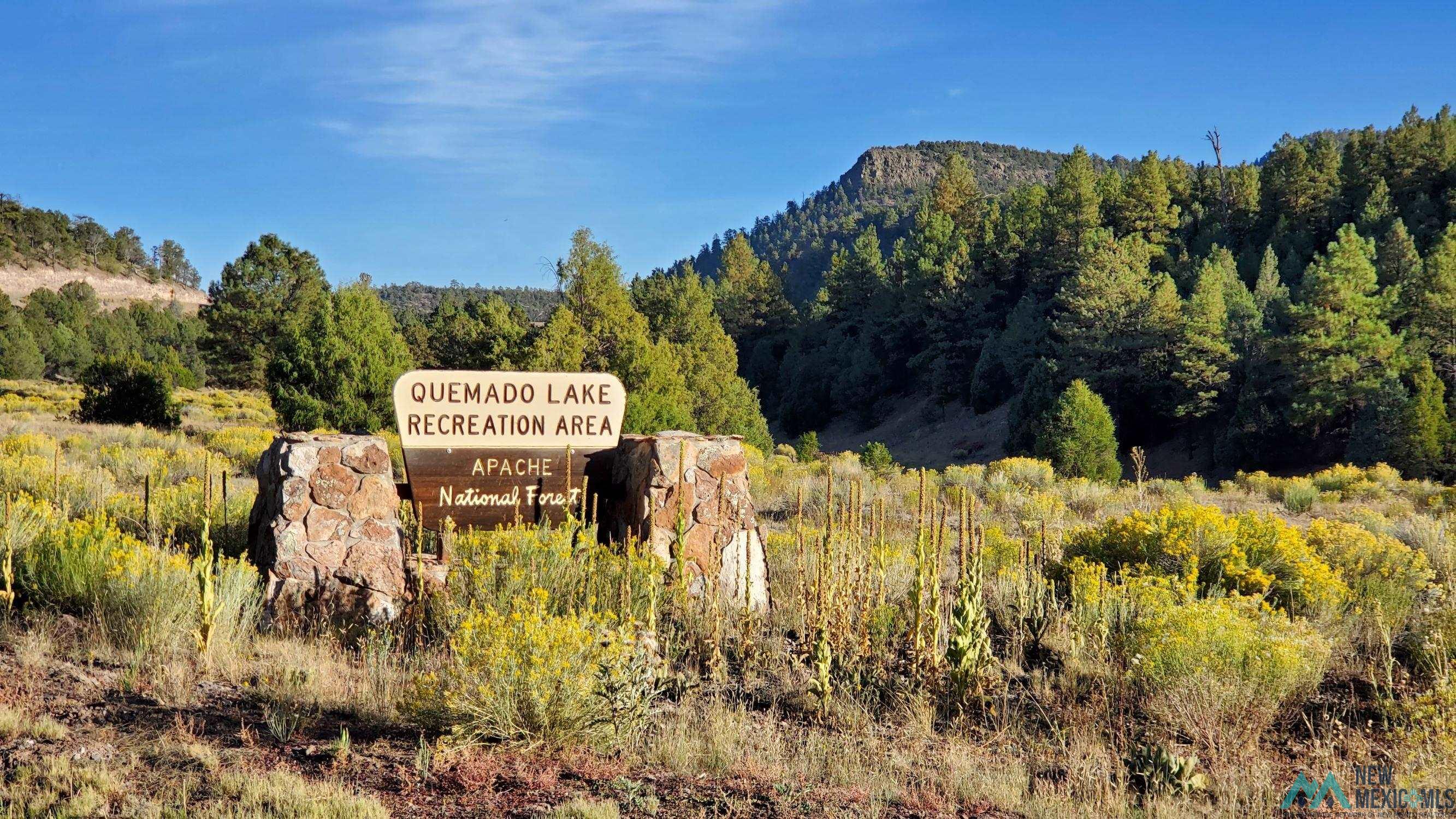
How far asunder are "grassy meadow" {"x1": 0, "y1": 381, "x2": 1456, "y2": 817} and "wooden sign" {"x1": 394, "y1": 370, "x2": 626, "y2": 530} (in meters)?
0.32

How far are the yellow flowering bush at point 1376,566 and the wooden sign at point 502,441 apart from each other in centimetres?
591

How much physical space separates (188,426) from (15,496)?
1484 cm

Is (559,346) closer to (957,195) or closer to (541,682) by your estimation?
(541,682)

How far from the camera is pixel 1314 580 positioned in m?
6.98

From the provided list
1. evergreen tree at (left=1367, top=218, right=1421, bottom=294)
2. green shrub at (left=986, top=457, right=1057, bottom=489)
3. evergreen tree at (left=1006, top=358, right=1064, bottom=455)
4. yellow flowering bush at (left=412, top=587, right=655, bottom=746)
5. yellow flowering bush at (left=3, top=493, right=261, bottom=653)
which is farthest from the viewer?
evergreen tree at (left=1006, top=358, right=1064, bottom=455)

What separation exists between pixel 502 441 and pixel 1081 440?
25262mm

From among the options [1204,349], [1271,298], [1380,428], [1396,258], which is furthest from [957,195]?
[1380,428]

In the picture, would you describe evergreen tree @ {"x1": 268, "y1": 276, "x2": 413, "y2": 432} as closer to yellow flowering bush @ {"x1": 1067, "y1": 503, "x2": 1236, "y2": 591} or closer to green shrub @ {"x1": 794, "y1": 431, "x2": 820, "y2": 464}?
green shrub @ {"x1": 794, "y1": 431, "x2": 820, "y2": 464}

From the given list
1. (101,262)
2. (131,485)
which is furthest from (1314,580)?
(101,262)

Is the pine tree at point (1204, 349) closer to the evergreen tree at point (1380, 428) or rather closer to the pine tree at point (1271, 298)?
the pine tree at point (1271, 298)

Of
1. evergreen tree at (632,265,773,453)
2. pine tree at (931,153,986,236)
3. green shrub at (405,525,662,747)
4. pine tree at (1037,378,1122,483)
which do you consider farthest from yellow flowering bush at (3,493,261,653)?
pine tree at (931,153,986,236)

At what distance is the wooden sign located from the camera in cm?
682

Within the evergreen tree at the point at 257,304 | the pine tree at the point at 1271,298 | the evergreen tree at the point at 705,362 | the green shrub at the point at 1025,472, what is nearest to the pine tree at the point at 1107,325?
the pine tree at the point at 1271,298

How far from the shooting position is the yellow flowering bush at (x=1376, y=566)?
7.15 metres
